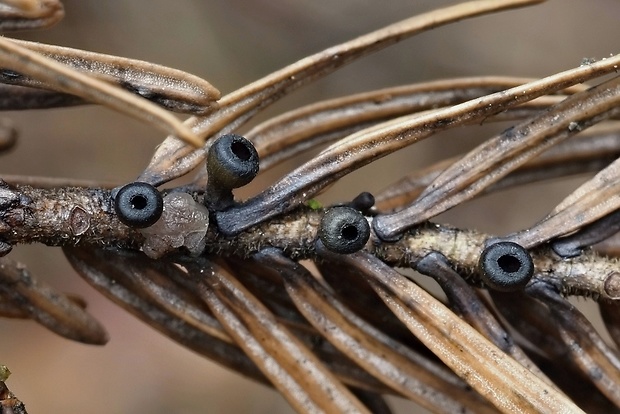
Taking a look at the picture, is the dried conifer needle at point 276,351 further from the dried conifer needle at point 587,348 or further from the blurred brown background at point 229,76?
the blurred brown background at point 229,76

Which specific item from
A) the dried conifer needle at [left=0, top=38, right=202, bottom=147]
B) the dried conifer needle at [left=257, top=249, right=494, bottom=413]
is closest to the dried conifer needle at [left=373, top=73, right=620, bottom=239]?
the dried conifer needle at [left=257, top=249, right=494, bottom=413]

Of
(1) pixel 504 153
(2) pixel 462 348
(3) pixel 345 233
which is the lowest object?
(2) pixel 462 348

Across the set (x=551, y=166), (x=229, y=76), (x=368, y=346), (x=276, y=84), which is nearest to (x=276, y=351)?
(x=368, y=346)

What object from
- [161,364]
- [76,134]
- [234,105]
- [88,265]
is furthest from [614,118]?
[76,134]

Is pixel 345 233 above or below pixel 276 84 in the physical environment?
below

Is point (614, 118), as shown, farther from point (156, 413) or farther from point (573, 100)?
point (156, 413)

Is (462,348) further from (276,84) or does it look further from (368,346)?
(276,84)

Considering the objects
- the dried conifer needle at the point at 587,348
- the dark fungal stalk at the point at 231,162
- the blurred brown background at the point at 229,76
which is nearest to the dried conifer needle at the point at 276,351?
the dark fungal stalk at the point at 231,162
